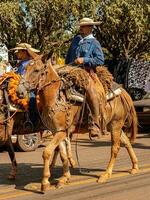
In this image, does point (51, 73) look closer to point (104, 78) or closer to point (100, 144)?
point (104, 78)

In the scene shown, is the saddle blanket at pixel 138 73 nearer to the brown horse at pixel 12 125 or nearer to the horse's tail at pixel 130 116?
the horse's tail at pixel 130 116

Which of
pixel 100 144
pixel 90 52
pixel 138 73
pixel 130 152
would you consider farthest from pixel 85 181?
pixel 138 73

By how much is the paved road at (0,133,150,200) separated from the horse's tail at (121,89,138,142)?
2.54ft

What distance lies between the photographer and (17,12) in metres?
25.0

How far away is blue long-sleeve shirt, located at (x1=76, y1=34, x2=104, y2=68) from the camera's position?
954cm

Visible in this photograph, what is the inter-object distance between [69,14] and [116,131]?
16.4 m

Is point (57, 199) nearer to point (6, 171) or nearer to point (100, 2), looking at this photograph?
point (6, 171)

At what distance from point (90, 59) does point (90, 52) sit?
19 cm

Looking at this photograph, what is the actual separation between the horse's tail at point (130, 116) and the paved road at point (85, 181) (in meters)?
0.78

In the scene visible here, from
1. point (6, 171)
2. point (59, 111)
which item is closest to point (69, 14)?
point (6, 171)

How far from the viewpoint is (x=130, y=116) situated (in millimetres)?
10680

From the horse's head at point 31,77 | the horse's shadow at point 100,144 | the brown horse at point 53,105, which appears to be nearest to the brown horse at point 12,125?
the brown horse at point 53,105

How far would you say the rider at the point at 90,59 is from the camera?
9.41 m

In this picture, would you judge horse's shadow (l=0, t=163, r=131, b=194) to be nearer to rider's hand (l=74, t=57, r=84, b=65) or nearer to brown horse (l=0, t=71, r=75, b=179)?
brown horse (l=0, t=71, r=75, b=179)
